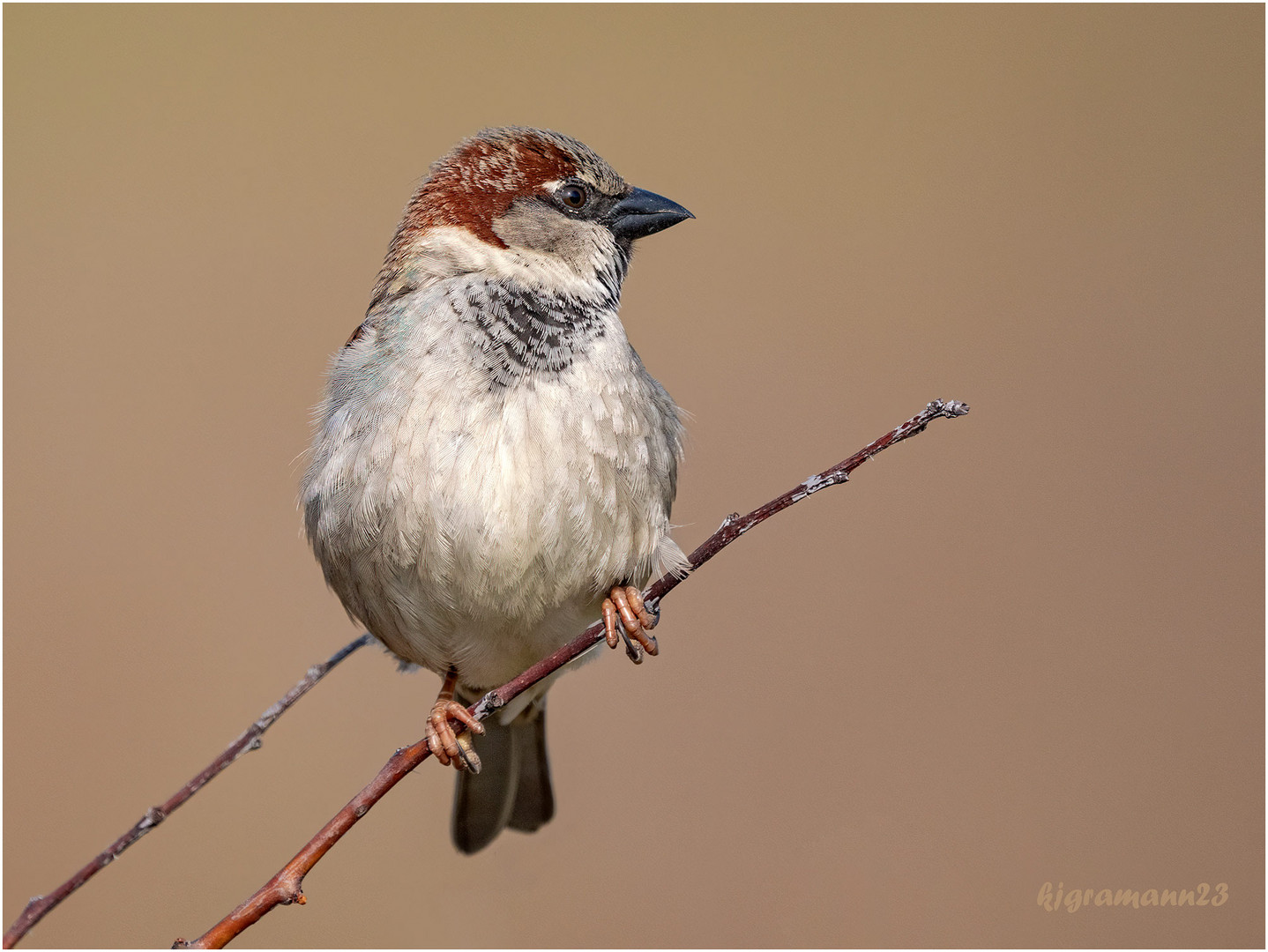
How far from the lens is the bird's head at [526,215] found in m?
2.33

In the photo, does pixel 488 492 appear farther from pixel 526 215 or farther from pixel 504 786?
pixel 504 786

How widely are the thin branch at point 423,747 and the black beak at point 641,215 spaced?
1.04 metres

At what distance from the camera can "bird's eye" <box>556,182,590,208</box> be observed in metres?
2.42

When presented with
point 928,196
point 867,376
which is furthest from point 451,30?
point 867,376

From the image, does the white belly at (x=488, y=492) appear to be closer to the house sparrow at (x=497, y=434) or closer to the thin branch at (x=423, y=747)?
the house sparrow at (x=497, y=434)

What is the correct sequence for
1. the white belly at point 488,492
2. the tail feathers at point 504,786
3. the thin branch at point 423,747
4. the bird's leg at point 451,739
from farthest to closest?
1. the tail feathers at point 504,786
2. the bird's leg at point 451,739
3. the white belly at point 488,492
4. the thin branch at point 423,747

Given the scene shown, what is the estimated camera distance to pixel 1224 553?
443cm

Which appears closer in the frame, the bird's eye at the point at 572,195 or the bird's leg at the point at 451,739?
the bird's leg at the point at 451,739

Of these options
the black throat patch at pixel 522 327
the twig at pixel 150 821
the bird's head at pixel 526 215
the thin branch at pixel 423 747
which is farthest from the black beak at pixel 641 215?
the twig at pixel 150 821

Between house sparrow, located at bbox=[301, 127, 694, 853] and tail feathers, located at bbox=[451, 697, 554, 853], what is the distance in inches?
17.4

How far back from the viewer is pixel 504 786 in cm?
288

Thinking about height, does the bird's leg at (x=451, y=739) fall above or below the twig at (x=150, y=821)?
below

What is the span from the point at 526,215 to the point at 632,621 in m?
0.92

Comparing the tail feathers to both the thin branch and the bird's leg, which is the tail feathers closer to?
the bird's leg
